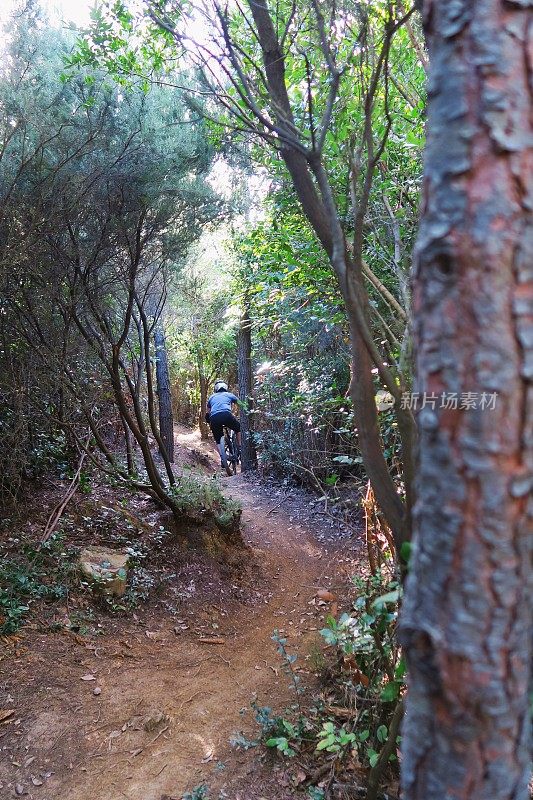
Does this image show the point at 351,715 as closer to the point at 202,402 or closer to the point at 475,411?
the point at 475,411

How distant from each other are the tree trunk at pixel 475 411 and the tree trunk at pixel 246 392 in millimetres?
9552

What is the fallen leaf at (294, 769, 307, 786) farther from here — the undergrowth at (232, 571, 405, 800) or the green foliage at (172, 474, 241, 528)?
the green foliage at (172, 474, 241, 528)

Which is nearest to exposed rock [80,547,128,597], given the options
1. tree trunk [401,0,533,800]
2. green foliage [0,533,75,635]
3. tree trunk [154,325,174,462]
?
green foliage [0,533,75,635]

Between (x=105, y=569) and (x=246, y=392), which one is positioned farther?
(x=246, y=392)

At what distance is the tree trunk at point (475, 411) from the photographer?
0.85 metres

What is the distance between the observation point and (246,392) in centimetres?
1070

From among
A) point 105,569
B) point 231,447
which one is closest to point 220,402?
point 231,447

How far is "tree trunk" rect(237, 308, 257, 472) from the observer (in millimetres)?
10680

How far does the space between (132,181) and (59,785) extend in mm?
5185

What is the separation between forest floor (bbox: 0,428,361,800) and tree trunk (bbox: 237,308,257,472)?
15.8 ft

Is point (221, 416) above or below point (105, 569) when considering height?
above

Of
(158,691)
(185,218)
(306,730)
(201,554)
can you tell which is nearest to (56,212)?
(185,218)

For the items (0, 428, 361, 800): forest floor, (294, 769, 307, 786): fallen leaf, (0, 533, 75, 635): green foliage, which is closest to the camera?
(294, 769, 307, 786): fallen leaf

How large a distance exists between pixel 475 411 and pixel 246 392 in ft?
32.4
